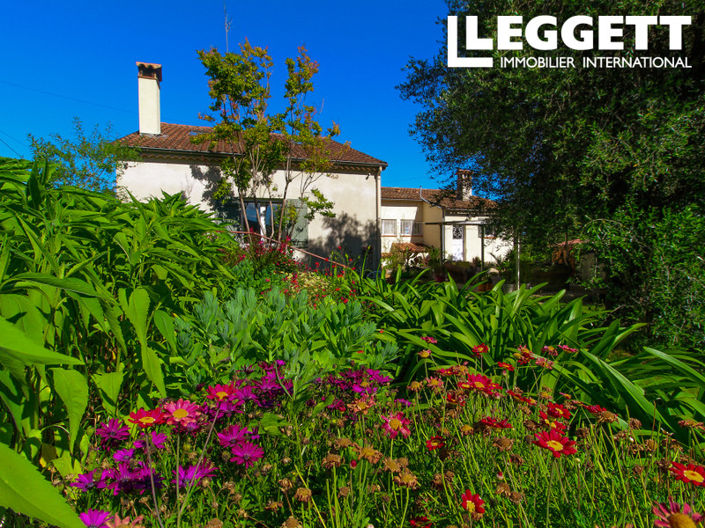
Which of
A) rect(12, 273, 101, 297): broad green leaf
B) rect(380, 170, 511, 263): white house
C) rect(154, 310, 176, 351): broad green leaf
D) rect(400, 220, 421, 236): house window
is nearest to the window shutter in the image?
rect(154, 310, 176, 351): broad green leaf

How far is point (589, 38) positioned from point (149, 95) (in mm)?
14165

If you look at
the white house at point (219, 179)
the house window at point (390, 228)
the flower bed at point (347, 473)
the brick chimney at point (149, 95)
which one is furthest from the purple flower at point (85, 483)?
the house window at point (390, 228)

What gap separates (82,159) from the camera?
1302 cm

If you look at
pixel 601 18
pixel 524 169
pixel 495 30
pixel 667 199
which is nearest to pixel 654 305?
pixel 667 199

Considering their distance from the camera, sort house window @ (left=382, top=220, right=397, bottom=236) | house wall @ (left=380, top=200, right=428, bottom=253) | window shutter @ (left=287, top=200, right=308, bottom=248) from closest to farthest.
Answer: window shutter @ (left=287, top=200, right=308, bottom=248) → house wall @ (left=380, top=200, right=428, bottom=253) → house window @ (left=382, top=220, right=397, bottom=236)

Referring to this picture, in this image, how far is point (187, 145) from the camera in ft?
45.5

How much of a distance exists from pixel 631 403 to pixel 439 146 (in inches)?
287

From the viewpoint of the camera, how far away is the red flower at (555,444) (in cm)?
94

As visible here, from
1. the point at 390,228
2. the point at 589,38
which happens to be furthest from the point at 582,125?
the point at 390,228

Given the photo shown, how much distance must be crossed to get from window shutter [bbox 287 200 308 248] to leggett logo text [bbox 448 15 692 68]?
9.03m

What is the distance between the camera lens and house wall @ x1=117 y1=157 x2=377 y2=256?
13.2 m

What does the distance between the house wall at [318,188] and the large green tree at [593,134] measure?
8189mm

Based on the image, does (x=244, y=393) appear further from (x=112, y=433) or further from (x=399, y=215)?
(x=399, y=215)

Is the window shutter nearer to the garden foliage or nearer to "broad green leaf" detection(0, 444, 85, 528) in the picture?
the garden foliage
